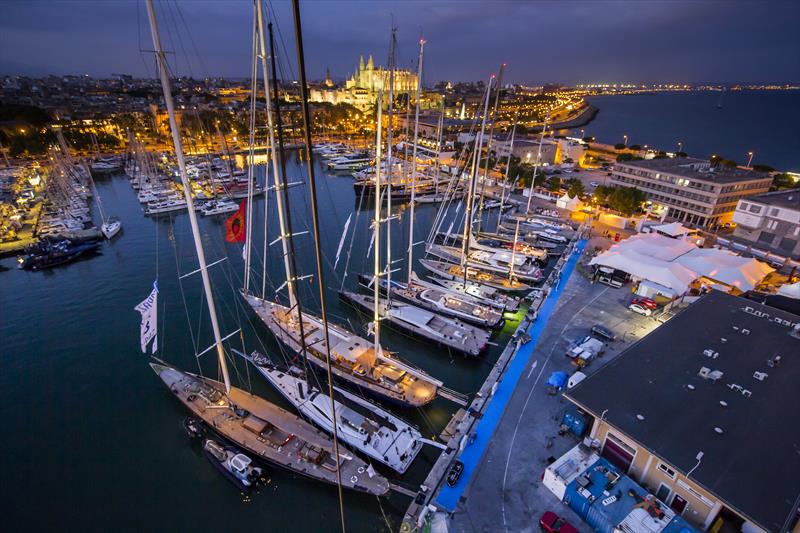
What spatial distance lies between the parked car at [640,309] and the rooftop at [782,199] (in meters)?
29.8

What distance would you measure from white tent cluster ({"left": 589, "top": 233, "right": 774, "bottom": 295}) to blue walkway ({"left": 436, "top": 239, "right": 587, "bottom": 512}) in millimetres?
9270

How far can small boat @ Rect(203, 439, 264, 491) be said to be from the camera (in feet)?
65.6

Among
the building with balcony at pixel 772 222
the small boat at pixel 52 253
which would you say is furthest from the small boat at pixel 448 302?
the building with balcony at pixel 772 222

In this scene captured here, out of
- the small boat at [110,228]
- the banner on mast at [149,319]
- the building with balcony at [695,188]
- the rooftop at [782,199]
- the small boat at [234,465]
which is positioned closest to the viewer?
the banner on mast at [149,319]

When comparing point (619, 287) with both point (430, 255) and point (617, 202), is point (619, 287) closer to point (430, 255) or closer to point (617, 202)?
point (430, 255)

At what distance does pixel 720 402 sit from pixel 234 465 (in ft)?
88.1

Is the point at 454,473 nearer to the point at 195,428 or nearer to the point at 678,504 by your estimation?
the point at 678,504

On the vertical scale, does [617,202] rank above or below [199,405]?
above

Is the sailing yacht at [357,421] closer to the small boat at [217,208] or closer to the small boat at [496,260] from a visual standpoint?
the small boat at [496,260]

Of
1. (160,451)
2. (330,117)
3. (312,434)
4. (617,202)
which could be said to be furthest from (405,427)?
(330,117)

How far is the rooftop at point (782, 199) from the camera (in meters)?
45.9

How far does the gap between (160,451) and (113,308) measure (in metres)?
21.7

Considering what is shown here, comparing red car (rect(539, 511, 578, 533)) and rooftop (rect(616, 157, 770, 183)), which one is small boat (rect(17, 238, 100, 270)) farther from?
rooftop (rect(616, 157, 770, 183))

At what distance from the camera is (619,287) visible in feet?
125
